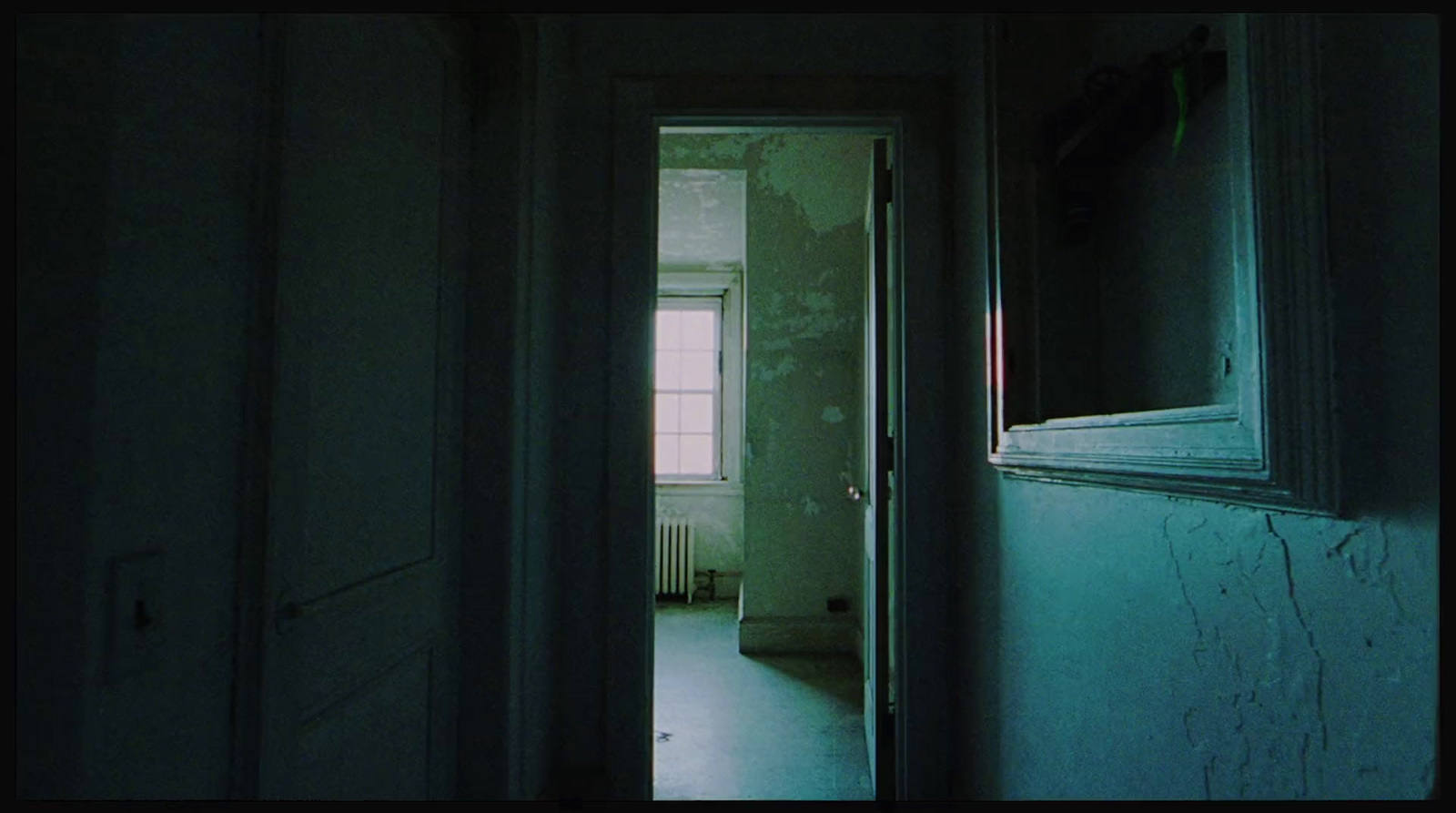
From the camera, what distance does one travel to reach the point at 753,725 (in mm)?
2770

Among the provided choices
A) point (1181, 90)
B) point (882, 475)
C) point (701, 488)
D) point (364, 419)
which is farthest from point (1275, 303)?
point (701, 488)

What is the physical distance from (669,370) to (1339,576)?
5.07 m

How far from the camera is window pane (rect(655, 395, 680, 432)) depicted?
18.2 ft

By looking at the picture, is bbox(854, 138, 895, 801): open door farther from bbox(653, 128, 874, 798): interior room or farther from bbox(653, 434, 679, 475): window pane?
bbox(653, 434, 679, 475): window pane

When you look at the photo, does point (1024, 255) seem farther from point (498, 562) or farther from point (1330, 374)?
point (498, 562)

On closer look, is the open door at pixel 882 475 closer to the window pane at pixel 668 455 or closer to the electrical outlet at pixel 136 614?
the electrical outlet at pixel 136 614

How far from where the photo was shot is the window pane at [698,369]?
218 inches

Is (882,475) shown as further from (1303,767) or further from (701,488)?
(701,488)

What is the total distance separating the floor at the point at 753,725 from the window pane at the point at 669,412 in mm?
1925

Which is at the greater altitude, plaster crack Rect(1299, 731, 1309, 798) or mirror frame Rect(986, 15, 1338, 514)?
mirror frame Rect(986, 15, 1338, 514)

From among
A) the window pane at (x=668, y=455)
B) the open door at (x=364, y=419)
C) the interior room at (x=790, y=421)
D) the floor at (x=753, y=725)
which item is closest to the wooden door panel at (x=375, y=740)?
the open door at (x=364, y=419)

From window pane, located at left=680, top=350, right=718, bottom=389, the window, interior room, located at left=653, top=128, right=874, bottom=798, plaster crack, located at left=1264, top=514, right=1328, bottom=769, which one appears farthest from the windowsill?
plaster crack, located at left=1264, top=514, right=1328, bottom=769

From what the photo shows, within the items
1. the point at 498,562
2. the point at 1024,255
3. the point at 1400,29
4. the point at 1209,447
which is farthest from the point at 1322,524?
the point at 498,562

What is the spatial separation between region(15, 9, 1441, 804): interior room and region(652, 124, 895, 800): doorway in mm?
62
